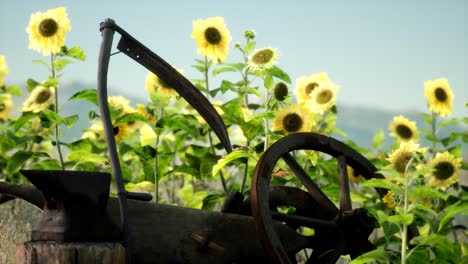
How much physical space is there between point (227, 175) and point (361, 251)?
159 centimetres

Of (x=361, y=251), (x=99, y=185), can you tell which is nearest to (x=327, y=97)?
(x=361, y=251)

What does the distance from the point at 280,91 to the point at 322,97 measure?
0.56m

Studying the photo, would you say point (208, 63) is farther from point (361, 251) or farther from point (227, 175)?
point (361, 251)

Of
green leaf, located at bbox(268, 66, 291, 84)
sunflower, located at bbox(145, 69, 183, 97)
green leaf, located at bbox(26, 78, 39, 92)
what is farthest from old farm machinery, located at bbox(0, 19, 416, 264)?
green leaf, located at bbox(26, 78, 39, 92)

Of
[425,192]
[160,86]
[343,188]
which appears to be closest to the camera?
[425,192]

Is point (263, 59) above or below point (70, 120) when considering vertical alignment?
above

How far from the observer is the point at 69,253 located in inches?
50.1

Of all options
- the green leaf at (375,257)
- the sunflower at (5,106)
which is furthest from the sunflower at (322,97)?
the sunflower at (5,106)

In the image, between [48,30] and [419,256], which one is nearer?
[419,256]

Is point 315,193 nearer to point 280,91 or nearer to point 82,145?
point 280,91

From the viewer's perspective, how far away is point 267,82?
7.61ft

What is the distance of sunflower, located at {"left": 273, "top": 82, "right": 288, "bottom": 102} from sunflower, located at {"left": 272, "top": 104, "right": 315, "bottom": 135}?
66 mm

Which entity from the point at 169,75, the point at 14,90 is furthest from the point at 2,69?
the point at 169,75

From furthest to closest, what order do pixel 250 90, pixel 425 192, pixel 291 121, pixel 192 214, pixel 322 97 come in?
pixel 322 97, pixel 250 90, pixel 291 121, pixel 192 214, pixel 425 192
